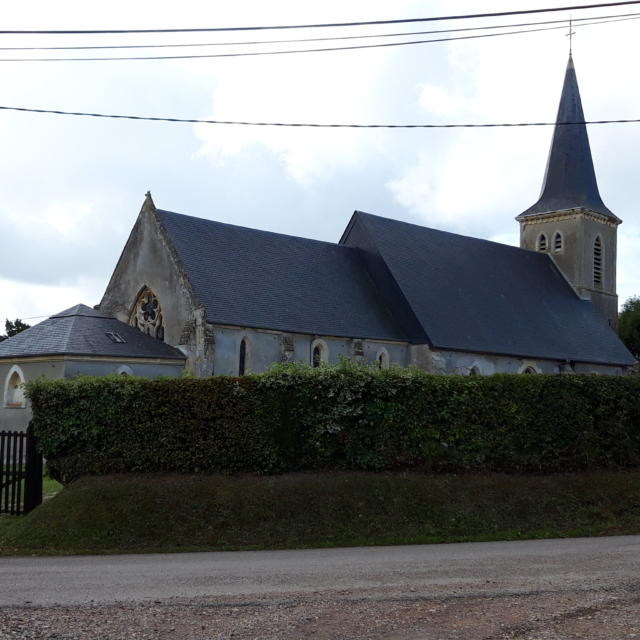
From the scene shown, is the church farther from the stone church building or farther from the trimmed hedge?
the trimmed hedge

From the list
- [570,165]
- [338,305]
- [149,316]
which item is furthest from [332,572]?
[570,165]

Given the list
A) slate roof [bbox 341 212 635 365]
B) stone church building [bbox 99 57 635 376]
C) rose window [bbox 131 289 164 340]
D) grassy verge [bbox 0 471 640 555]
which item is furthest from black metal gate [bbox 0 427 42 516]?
slate roof [bbox 341 212 635 365]

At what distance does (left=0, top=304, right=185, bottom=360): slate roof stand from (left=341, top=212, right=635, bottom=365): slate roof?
11.8 m

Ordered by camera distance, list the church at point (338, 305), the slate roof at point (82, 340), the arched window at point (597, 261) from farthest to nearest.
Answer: the arched window at point (597, 261) → the church at point (338, 305) → the slate roof at point (82, 340)

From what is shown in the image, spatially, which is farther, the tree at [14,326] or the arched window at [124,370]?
the tree at [14,326]

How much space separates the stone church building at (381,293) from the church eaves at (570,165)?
9 cm

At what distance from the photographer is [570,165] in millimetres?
50125

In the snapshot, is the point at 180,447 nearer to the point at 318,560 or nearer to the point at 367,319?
the point at 318,560

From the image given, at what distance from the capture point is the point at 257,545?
15.1m

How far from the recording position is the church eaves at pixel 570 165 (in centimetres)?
4978

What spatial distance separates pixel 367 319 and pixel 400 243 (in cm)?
610

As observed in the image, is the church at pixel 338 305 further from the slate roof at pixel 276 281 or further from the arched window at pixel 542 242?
the arched window at pixel 542 242

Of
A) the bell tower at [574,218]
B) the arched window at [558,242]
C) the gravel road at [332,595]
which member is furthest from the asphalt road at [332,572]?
the arched window at [558,242]

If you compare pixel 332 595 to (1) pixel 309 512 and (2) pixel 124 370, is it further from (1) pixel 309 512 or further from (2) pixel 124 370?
(2) pixel 124 370
